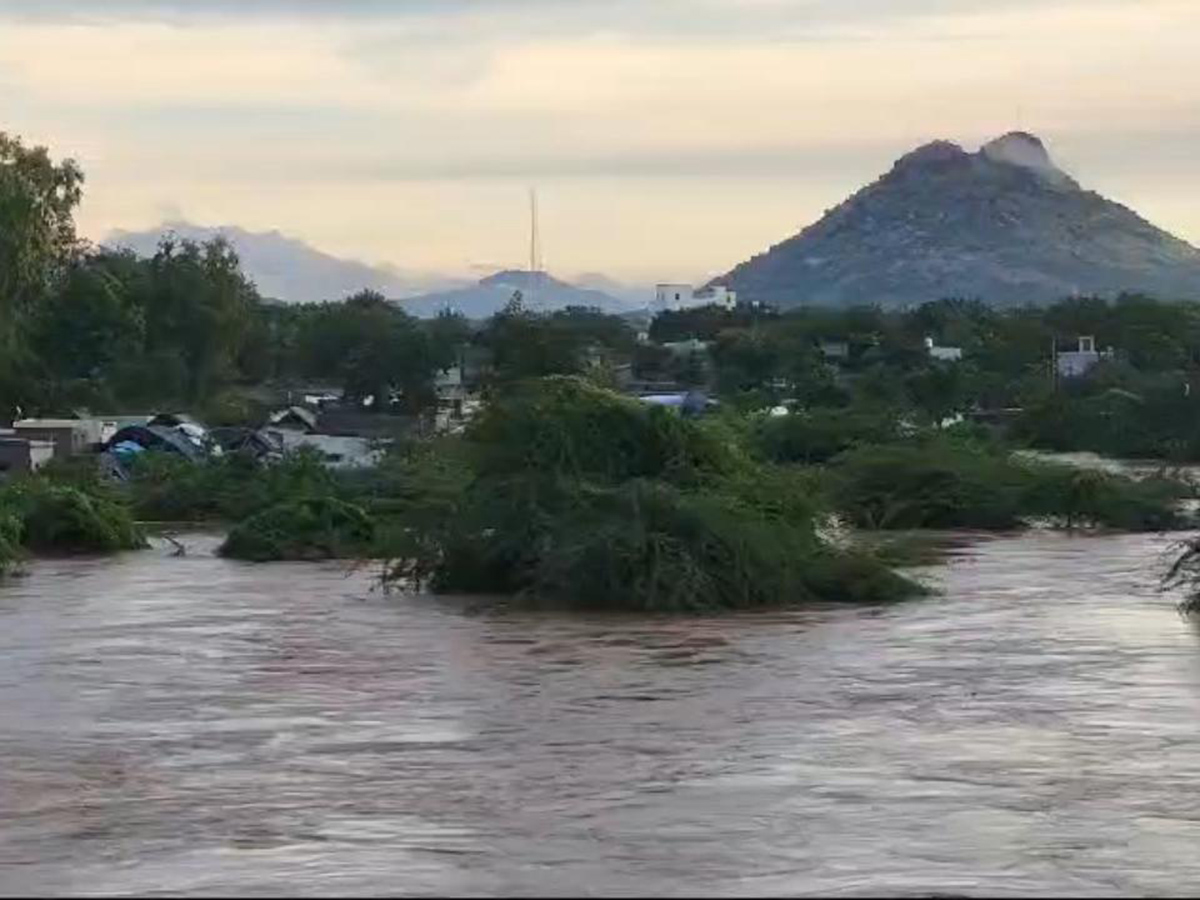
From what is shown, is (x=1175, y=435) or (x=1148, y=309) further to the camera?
(x=1148, y=309)

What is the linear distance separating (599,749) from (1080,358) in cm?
6488

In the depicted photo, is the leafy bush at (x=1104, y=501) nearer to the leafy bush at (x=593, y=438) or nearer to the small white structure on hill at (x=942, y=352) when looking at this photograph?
the leafy bush at (x=593, y=438)

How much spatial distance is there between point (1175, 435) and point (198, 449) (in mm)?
22750

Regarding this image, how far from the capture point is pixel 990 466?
3838cm

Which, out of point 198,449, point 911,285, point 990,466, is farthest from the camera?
point 911,285

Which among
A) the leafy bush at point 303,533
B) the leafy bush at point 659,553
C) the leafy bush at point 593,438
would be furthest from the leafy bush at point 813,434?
the leafy bush at point 659,553

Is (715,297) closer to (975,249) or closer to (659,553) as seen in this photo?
(975,249)

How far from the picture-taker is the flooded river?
11.5m

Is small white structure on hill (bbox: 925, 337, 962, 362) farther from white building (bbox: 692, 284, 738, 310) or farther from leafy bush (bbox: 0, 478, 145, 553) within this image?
leafy bush (bbox: 0, 478, 145, 553)

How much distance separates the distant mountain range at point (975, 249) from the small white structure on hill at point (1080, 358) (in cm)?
7426

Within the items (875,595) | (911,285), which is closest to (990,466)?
(875,595)

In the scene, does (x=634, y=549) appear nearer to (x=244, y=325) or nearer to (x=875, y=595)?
(x=875, y=595)

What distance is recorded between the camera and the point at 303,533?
1328 inches

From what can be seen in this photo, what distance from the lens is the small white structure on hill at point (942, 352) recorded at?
7850 cm
